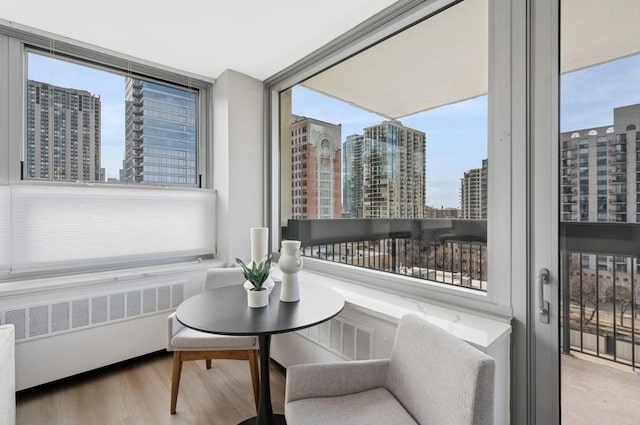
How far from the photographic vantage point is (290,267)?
1.76 m

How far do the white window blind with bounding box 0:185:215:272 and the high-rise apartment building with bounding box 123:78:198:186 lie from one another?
0.85 ft

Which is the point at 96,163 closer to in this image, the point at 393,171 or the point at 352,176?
the point at 352,176

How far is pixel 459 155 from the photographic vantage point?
6.15ft

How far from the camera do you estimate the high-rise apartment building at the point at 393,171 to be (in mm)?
2131

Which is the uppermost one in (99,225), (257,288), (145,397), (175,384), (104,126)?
(104,126)

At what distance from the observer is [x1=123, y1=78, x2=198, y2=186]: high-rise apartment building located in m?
2.82

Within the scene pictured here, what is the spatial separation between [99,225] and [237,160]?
1.28 meters

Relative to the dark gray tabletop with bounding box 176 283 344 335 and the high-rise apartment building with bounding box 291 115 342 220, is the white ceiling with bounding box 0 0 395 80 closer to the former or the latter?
the high-rise apartment building with bounding box 291 115 342 220

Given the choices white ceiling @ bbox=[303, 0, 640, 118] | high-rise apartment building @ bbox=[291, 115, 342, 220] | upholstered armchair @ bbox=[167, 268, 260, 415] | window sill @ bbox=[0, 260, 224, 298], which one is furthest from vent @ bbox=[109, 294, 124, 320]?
white ceiling @ bbox=[303, 0, 640, 118]

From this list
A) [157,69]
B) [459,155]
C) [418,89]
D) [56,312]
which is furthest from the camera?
[157,69]

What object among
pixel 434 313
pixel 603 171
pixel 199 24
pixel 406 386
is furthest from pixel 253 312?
pixel 199 24

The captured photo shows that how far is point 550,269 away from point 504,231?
25cm

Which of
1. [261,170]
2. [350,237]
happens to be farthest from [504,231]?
[261,170]

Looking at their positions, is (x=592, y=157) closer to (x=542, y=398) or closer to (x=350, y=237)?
(x=542, y=398)
